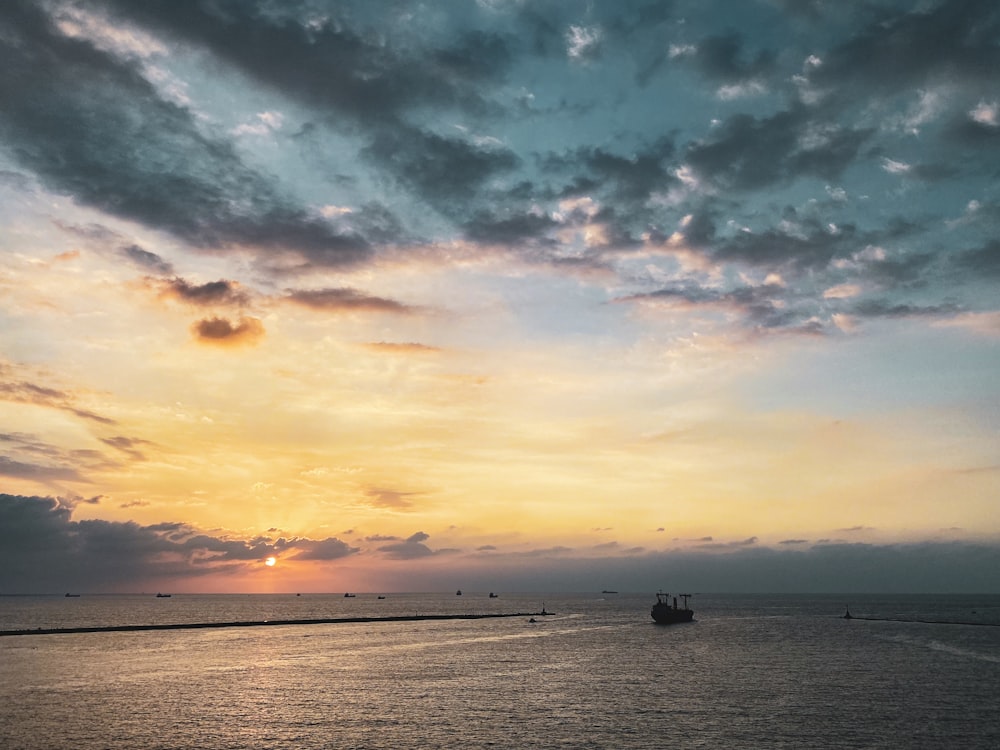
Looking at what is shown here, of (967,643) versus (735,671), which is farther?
(967,643)

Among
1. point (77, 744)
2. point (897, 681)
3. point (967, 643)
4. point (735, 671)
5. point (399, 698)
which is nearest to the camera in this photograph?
point (77, 744)

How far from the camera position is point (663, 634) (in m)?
194

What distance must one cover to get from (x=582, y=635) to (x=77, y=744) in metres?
145

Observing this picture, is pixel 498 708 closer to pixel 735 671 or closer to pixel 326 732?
pixel 326 732

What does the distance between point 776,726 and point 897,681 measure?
41828 millimetres

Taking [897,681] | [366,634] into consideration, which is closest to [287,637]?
[366,634]

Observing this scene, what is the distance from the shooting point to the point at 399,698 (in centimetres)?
8762

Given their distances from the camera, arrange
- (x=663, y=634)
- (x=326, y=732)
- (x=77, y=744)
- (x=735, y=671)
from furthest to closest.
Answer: (x=663, y=634), (x=735, y=671), (x=326, y=732), (x=77, y=744)

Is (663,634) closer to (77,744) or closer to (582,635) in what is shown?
(582,635)

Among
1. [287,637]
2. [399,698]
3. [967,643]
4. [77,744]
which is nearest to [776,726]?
[399,698]

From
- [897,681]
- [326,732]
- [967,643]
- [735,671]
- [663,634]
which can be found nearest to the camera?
[326,732]

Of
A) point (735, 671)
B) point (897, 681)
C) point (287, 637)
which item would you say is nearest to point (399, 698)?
point (735, 671)

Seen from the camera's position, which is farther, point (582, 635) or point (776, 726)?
point (582, 635)

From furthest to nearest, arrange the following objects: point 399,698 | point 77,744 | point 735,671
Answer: point 735,671 → point 399,698 → point 77,744
